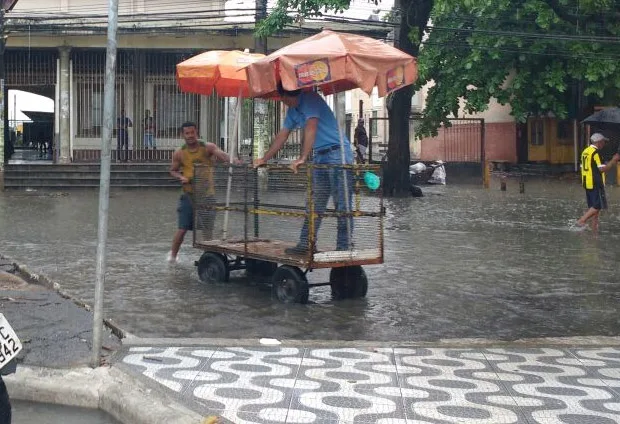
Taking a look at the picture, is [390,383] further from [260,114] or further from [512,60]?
[512,60]

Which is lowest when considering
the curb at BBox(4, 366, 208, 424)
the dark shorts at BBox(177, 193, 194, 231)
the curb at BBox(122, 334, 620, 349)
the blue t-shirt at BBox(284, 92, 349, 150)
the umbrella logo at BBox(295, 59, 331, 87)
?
the curb at BBox(4, 366, 208, 424)

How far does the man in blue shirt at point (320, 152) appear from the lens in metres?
7.62

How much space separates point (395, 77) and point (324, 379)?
11.6 feet

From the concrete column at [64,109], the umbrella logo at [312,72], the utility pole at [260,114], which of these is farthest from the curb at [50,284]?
the concrete column at [64,109]

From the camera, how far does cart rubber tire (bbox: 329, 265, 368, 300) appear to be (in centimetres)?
816

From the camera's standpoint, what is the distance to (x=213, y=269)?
898 cm

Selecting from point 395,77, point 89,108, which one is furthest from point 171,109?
point 395,77

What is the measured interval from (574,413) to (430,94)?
21.8 meters

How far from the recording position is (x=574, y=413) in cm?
484

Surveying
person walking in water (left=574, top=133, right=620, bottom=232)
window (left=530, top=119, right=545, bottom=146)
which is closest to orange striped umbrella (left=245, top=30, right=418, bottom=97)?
person walking in water (left=574, top=133, right=620, bottom=232)

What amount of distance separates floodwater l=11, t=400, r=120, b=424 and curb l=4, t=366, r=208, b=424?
4 cm

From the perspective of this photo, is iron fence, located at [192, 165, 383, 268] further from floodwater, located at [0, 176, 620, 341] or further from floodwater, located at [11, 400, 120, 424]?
floodwater, located at [11, 400, 120, 424]

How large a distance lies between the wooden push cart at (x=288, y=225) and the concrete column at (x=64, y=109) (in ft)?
57.1

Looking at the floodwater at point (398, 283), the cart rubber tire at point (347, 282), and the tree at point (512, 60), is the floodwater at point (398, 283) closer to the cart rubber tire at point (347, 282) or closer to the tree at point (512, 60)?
the cart rubber tire at point (347, 282)
